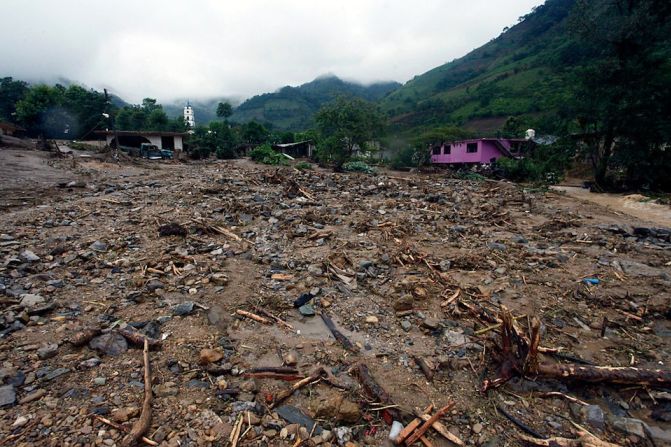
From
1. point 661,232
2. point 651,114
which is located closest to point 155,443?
point 661,232

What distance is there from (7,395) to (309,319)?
107 inches

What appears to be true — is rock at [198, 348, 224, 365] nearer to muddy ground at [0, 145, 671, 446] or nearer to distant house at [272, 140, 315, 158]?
muddy ground at [0, 145, 671, 446]

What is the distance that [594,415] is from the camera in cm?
272

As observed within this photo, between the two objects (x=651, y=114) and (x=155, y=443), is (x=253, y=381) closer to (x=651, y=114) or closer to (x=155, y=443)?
(x=155, y=443)

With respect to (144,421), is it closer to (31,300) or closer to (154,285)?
(154,285)

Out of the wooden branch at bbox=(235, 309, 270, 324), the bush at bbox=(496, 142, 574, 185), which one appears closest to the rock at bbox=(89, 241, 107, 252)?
the wooden branch at bbox=(235, 309, 270, 324)

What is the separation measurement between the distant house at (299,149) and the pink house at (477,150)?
16.8 m

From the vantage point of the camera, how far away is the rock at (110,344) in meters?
3.14

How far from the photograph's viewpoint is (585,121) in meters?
17.5

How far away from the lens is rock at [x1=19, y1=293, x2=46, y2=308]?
12.8 ft

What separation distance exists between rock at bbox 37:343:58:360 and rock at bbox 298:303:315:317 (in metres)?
2.49

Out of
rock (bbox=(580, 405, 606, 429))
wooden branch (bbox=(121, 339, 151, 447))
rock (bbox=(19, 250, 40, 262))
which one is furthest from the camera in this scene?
rock (bbox=(19, 250, 40, 262))

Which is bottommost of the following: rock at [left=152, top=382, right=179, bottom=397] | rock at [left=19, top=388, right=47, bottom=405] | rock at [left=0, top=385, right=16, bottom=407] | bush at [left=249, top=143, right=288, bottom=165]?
rock at [left=152, top=382, right=179, bottom=397]

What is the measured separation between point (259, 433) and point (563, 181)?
26.0 meters
